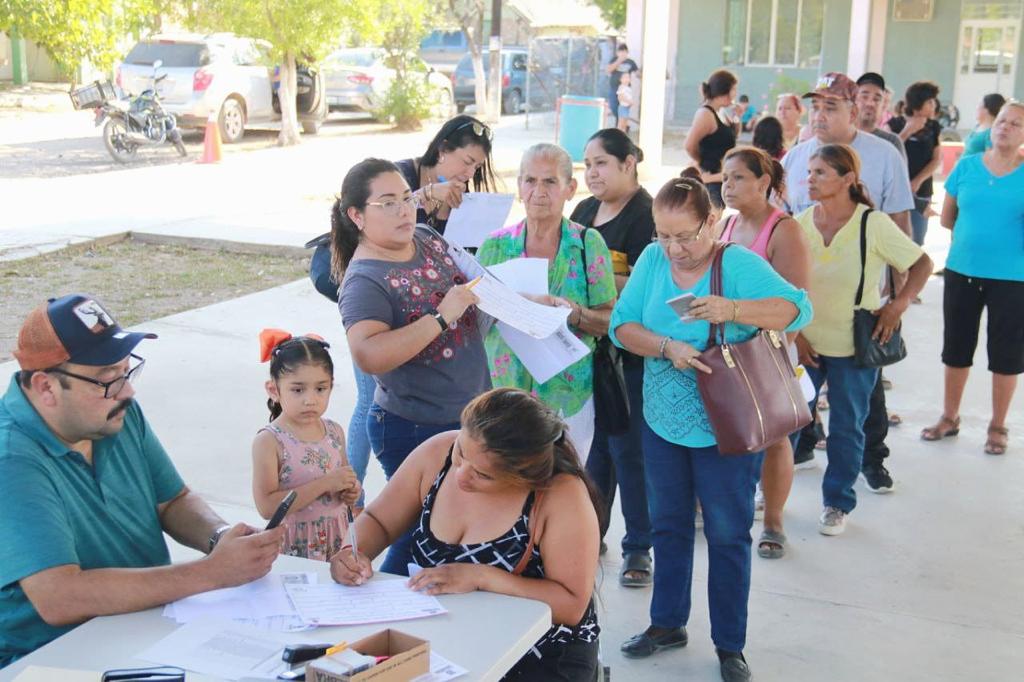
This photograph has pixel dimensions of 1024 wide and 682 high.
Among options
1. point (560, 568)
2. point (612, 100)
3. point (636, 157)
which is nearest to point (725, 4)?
point (612, 100)

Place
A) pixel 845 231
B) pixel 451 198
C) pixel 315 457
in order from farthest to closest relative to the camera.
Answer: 1. pixel 845 231
2. pixel 451 198
3. pixel 315 457

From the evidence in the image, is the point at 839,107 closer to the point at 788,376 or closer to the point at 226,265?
the point at 788,376

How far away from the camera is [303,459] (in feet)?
12.1

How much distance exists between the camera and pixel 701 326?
382 cm

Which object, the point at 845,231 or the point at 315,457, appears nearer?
the point at 315,457

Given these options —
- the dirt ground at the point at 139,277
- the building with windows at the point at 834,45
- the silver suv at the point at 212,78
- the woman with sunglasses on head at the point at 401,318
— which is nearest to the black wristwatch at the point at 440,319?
the woman with sunglasses on head at the point at 401,318

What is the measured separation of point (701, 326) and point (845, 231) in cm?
157

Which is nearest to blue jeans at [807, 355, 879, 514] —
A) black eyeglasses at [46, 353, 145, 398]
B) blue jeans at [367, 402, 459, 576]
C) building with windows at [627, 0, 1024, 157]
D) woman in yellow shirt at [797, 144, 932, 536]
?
woman in yellow shirt at [797, 144, 932, 536]

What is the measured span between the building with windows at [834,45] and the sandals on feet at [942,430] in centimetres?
1787

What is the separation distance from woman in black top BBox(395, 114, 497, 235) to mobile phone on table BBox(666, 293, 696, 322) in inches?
47.0

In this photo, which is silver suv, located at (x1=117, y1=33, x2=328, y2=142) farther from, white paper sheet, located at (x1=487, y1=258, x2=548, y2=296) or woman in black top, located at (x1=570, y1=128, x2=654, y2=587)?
white paper sheet, located at (x1=487, y1=258, x2=548, y2=296)

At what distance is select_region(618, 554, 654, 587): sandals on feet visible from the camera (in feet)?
15.2

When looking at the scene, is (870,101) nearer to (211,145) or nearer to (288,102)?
(211,145)

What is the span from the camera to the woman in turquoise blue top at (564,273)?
4305mm
